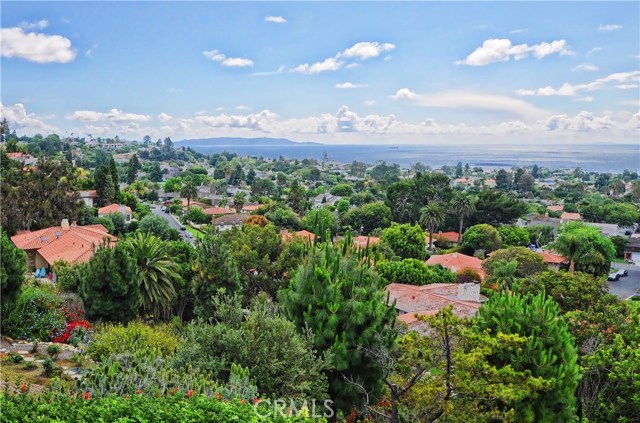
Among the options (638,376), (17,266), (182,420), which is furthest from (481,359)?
(17,266)

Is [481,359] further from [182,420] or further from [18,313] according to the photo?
[18,313]

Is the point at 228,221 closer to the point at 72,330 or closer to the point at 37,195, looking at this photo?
the point at 37,195

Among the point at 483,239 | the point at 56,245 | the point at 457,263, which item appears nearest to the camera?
the point at 56,245

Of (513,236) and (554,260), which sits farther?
(513,236)

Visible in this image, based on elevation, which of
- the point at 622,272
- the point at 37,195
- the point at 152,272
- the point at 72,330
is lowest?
the point at 622,272

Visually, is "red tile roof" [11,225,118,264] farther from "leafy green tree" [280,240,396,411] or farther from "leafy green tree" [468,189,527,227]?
"leafy green tree" [468,189,527,227]

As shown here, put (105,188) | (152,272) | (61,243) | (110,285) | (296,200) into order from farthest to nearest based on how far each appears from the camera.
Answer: (296,200)
(105,188)
(61,243)
(152,272)
(110,285)

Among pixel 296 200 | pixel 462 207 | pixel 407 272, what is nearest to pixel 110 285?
pixel 407 272
